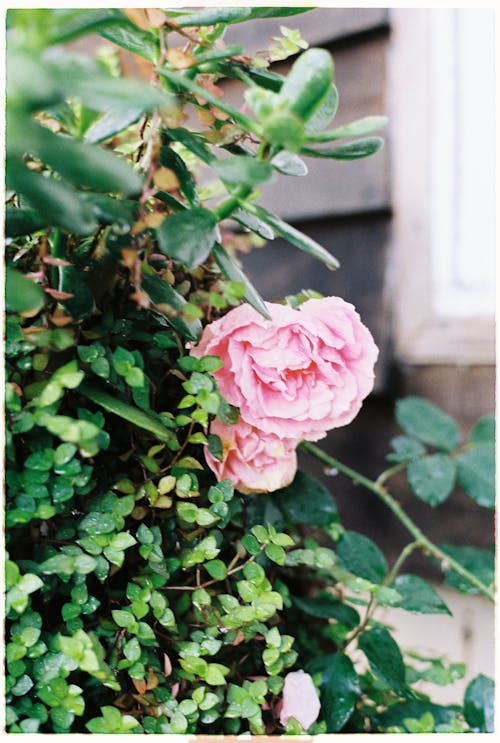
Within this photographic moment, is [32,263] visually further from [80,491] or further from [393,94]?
[393,94]

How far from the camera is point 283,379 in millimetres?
502

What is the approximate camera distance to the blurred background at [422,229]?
1151 mm

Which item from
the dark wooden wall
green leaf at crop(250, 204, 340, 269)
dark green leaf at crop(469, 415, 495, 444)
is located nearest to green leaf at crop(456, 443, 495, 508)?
dark green leaf at crop(469, 415, 495, 444)

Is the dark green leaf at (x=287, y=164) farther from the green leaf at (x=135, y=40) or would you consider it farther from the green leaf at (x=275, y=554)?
the green leaf at (x=275, y=554)

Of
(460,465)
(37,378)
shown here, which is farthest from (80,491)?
(460,465)

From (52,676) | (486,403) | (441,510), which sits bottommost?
(441,510)

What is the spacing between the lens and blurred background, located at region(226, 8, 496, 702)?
115cm

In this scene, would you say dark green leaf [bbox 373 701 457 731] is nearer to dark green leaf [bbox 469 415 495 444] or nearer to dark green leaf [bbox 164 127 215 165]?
dark green leaf [bbox 469 415 495 444]

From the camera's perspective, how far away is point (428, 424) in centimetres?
99

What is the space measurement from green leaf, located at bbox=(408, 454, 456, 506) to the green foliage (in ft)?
0.98

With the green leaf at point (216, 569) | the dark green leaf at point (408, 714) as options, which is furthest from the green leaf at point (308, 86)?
the dark green leaf at point (408, 714)

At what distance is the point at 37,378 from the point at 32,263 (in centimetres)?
9

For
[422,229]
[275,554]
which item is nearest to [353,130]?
[275,554]

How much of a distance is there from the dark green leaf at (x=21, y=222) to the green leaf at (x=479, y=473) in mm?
691
